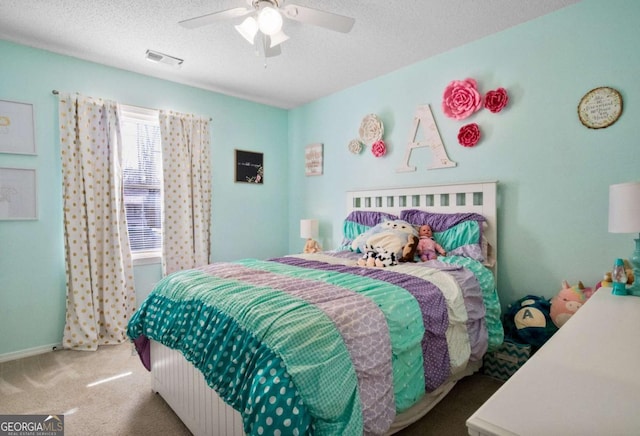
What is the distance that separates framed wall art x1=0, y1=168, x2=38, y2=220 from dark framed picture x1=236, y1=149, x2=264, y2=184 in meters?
1.88

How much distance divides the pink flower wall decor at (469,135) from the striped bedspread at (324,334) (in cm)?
110

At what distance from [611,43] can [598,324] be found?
1.91 m

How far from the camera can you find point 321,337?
1209 millimetres

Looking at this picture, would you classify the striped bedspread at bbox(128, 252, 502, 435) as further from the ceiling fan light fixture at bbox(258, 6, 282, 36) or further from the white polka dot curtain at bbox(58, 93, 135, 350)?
the ceiling fan light fixture at bbox(258, 6, 282, 36)

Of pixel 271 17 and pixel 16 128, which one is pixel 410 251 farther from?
pixel 16 128

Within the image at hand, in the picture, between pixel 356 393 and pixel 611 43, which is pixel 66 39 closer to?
pixel 356 393

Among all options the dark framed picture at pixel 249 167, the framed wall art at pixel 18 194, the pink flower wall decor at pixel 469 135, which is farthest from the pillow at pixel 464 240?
the framed wall art at pixel 18 194

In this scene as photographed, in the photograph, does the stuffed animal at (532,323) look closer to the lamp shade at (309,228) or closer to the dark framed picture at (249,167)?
the lamp shade at (309,228)

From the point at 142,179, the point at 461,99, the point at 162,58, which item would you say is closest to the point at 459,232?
the point at 461,99

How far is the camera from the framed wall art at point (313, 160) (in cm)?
402

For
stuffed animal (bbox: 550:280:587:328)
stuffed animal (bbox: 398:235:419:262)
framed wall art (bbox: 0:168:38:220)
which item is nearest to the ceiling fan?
stuffed animal (bbox: 398:235:419:262)

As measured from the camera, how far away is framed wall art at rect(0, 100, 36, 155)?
256 cm

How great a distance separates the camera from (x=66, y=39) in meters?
2.56

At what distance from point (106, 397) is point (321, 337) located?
1.74 m
